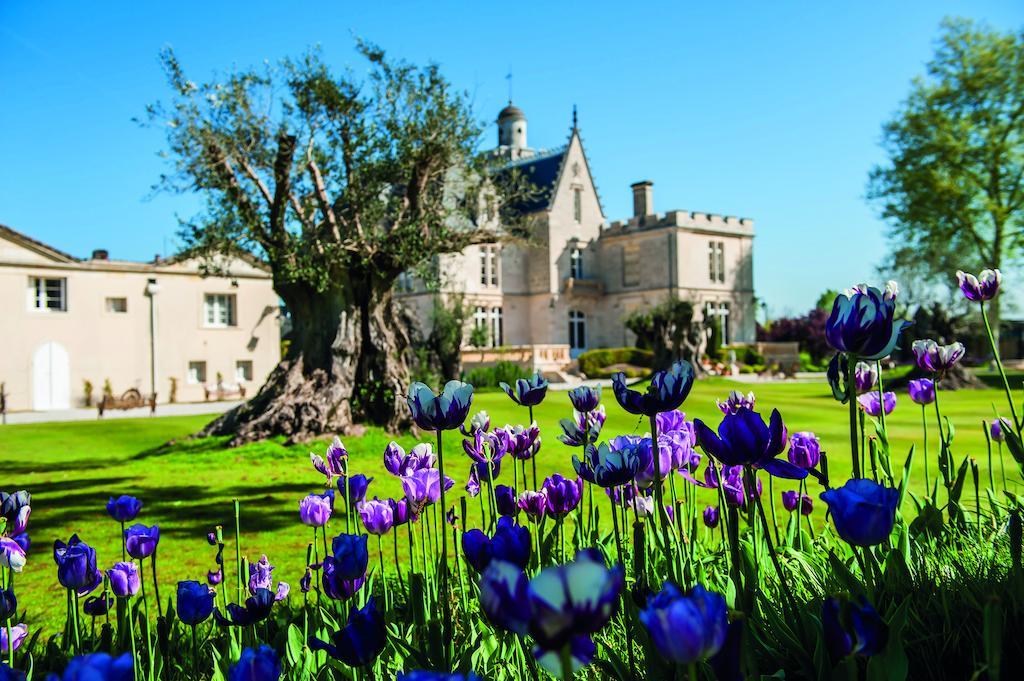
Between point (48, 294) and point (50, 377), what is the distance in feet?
9.36

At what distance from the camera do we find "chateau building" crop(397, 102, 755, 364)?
4434 cm

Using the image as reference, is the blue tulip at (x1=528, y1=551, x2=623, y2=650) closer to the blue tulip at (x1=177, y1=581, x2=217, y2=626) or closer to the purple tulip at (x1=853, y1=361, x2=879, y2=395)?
the blue tulip at (x1=177, y1=581, x2=217, y2=626)

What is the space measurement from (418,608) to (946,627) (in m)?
1.64

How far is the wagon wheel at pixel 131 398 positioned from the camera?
24.2m

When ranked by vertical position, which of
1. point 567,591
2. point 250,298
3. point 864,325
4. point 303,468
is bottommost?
point 303,468

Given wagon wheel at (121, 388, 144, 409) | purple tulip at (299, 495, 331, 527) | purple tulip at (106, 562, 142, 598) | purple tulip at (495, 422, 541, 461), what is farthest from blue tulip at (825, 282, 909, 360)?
wagon wheel at (121, 388, 144, 409)

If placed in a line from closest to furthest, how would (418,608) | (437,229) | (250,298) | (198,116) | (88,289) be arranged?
(418,608) < (198,116) < (437,229) < (88,289) < (250,298)

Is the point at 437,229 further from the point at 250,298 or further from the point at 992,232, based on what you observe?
the point at 992,232

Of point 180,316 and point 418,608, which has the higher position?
point 180,316

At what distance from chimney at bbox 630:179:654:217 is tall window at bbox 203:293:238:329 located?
85.1 feet

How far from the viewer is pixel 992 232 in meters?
31.9

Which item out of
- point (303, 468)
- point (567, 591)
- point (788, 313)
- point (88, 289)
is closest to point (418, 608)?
point (567, 591)

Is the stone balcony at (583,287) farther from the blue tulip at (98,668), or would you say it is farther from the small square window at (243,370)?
the blue tulip at (98,668)

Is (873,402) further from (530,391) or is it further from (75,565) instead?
(75,565)
